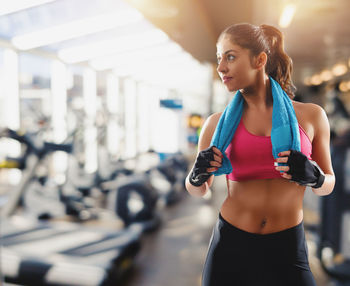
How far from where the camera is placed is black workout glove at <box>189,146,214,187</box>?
1.40 ft

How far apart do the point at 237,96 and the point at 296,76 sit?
111mm

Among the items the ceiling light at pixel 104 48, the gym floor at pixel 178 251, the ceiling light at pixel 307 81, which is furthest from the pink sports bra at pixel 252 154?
the ceiling light at pixel 104 48

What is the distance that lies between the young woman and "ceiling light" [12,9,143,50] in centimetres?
306

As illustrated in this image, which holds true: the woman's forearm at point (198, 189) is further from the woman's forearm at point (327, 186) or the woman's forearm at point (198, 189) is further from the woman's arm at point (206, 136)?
the woman's forearm at point (327, 186)

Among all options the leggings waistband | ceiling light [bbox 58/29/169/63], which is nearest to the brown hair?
the leggings waistband

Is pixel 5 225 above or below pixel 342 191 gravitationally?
below

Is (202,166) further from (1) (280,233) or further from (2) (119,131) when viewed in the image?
(2) (119,131)

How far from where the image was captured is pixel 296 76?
48 cm

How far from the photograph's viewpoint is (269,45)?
1.37 ft

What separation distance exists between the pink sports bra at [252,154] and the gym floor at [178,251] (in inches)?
64.7

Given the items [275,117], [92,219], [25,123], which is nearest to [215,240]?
[275,117]

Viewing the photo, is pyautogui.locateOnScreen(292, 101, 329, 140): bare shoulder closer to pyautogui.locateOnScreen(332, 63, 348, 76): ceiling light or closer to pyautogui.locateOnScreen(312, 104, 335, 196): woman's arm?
pyautogui.locateOnScreen(312, 104, 335, 196): woman's arm

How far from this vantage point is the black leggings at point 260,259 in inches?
18.7

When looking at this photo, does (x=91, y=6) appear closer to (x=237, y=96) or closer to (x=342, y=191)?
(x=342, y=191)
